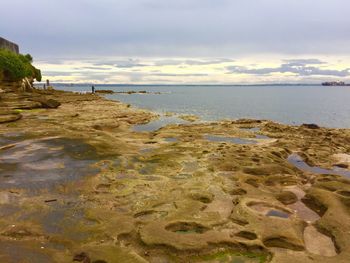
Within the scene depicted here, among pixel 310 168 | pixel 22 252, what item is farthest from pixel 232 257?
pixel 310 168

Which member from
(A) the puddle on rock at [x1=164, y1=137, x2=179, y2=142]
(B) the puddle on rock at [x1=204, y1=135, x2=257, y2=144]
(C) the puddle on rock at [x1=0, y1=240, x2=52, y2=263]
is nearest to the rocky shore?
(C) the puddle on rock at [x1=0, y1=240, x2=52, y2=263]

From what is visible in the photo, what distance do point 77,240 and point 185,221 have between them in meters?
3.51

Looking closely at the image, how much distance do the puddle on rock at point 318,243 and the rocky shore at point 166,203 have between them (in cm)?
5

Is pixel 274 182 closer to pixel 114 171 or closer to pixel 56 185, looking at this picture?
pixel 114 171

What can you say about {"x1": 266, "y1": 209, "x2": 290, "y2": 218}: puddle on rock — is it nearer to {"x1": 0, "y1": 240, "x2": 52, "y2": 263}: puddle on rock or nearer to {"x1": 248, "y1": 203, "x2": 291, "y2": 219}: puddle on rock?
{"x1": 248, "y1": 203, "x2": 291, "y2": 219}: puddle on rock

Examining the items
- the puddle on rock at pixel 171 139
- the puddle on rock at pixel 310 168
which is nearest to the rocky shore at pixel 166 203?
the puddle on rock at pixel 310 168

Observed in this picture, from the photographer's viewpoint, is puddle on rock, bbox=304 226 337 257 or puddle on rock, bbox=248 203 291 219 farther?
puddle on rock, bbox=248 203 291 219

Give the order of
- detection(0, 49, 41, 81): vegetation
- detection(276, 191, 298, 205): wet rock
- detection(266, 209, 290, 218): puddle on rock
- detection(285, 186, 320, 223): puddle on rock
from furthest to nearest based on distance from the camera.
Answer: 1. detection(0, 49, 41, 81): vegetation
2. detection(276, 191, 298, 205): wet rock
3. detection(266, 209, 290, 218): puddle on rock
4. detection(285, 186, 320, 223): puddle on rock

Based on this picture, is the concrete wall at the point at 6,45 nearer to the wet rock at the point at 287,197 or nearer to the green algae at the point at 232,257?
the wet rock at the point at 287,197

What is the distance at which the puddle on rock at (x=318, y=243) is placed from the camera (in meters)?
10.1

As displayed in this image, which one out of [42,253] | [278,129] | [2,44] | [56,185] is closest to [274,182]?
[56,185]

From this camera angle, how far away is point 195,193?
563 inches

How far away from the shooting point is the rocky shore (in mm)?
9812

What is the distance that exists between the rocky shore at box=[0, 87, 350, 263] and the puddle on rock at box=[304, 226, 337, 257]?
2.1 inches
